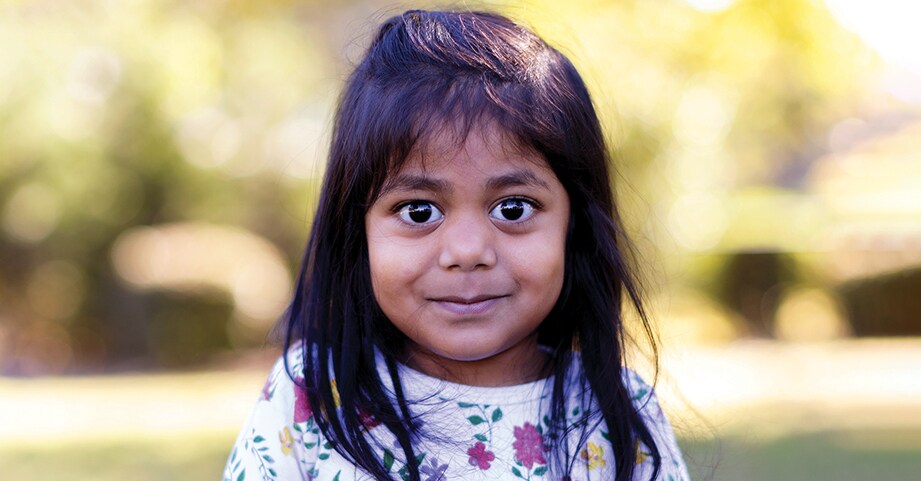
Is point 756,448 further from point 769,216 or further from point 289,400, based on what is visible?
point 769,216

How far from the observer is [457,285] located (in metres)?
1.88

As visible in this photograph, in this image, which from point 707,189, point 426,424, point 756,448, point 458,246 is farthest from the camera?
point 707,189

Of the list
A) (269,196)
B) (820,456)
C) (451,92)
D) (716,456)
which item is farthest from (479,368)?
(269,196)

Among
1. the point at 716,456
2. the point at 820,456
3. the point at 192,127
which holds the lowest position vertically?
the point at 716,456

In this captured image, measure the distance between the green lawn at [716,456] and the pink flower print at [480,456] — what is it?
2550 mm

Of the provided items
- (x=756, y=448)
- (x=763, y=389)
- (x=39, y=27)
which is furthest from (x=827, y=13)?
(x=39, y=27)

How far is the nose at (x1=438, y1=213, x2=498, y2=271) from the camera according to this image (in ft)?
6.06

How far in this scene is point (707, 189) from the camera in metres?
9.65

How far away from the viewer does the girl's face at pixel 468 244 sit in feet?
6.12

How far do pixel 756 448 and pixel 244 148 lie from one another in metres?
5.07

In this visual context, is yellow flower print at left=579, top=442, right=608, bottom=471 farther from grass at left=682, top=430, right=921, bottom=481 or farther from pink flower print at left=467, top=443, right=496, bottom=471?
grass at left=682, top=430, right=921, bottom=481

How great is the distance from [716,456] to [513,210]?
290 cm

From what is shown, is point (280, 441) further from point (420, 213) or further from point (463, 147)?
point (463, 147)

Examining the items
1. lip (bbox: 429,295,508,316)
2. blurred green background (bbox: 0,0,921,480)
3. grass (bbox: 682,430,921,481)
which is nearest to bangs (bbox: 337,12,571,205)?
lip (bbox: 429,295,508,316)
